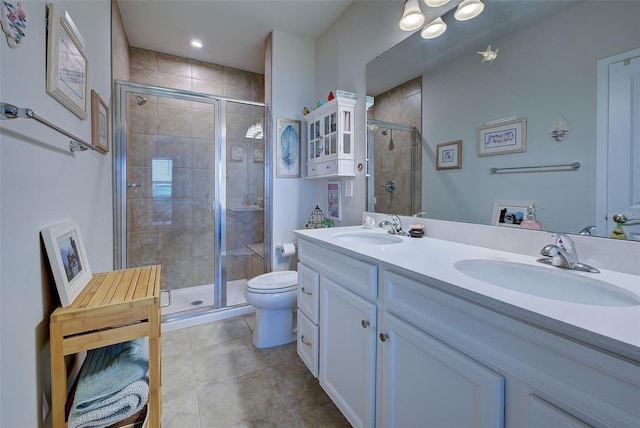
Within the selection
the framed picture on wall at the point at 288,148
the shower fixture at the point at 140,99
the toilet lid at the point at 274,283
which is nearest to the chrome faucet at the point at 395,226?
the toilet lid at the point at 274,283

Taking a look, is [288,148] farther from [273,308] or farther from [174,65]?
[174,65]

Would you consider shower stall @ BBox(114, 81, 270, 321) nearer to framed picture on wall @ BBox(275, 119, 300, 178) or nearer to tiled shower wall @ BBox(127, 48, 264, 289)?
tiled shower wall @ BBox(127, 48, 264, 289)

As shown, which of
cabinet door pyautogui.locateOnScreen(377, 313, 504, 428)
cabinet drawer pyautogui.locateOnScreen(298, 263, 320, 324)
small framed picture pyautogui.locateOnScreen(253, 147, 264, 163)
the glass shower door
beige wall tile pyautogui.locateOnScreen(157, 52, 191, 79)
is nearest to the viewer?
cabinet door pyautogui.locateOnScreen(377, 313, 504, 428)

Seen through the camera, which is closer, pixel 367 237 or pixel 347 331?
pixel 347 331

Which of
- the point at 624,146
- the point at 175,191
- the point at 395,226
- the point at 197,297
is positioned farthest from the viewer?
the point at 197,297

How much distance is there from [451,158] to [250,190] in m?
1.89

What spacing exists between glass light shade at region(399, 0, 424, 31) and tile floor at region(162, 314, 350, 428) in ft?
7.06

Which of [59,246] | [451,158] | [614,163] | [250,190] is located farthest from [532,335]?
[250,190]

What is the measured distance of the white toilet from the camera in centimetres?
189

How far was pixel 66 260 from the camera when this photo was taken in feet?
3.16

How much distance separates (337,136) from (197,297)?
2088 millimetres

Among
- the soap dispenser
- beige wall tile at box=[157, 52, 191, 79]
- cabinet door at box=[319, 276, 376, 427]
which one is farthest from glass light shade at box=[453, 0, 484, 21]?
beige wall tile at box=[157, 52, 191, 79]

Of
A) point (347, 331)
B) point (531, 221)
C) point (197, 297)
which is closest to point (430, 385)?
point (347, 331)

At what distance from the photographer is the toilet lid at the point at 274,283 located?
1901mm
